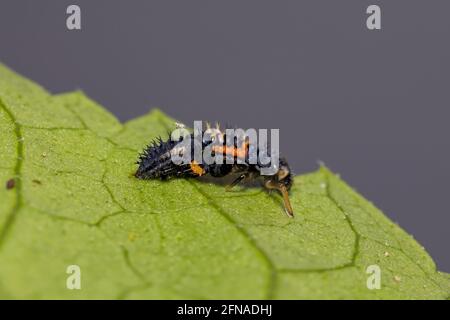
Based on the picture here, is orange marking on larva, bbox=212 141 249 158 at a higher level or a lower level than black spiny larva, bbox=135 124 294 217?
higher

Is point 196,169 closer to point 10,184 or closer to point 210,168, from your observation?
point 210,168

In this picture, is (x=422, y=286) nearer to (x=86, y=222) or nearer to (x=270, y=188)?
(x=270, y=188)

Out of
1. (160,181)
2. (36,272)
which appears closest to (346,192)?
(160,181)

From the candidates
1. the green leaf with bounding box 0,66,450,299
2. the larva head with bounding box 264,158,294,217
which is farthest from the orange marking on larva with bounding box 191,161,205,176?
the larva head with bounding box 264,158,294,217

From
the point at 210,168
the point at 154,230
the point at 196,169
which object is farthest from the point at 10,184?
the point at 210,168

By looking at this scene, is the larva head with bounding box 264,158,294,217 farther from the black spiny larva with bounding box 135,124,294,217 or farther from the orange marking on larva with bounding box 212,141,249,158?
the orange marking on larva with bounding box 212,141,249,158
